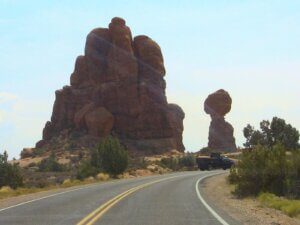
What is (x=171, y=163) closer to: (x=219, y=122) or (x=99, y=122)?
(x=99, y=122)

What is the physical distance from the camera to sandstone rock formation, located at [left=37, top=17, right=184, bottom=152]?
9975 centimetres

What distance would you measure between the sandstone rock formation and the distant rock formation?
657 cm

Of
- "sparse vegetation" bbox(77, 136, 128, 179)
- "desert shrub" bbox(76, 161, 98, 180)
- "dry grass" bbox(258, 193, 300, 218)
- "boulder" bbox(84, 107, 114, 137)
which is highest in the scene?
"boulder" bbox(84, 107, 114, 137)

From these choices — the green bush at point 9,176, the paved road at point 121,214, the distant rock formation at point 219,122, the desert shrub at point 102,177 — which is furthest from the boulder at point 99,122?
the paved road at point 121,214

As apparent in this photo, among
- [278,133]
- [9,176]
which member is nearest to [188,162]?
[278,133]

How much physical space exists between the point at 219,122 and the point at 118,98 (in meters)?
21.4

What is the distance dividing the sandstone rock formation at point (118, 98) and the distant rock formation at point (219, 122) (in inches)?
259

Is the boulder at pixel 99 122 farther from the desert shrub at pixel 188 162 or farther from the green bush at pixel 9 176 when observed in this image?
the green bush at pixel 9 176

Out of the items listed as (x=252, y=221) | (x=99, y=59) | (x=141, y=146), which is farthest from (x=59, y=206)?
(x=99, y=59)

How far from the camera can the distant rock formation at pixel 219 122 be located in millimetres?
107312

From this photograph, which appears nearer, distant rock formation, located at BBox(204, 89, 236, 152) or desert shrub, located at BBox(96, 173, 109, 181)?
desert shrub, located at BBox(96, 173, 109, 181)

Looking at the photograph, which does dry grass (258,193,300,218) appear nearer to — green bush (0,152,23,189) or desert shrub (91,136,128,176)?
green bush (0,152,23,189)

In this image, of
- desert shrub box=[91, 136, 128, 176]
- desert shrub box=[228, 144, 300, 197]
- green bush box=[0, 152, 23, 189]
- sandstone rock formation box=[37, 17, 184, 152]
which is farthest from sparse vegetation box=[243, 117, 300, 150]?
desert shrub box=[228, 144, 300, 197]

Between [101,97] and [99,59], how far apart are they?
820cm
